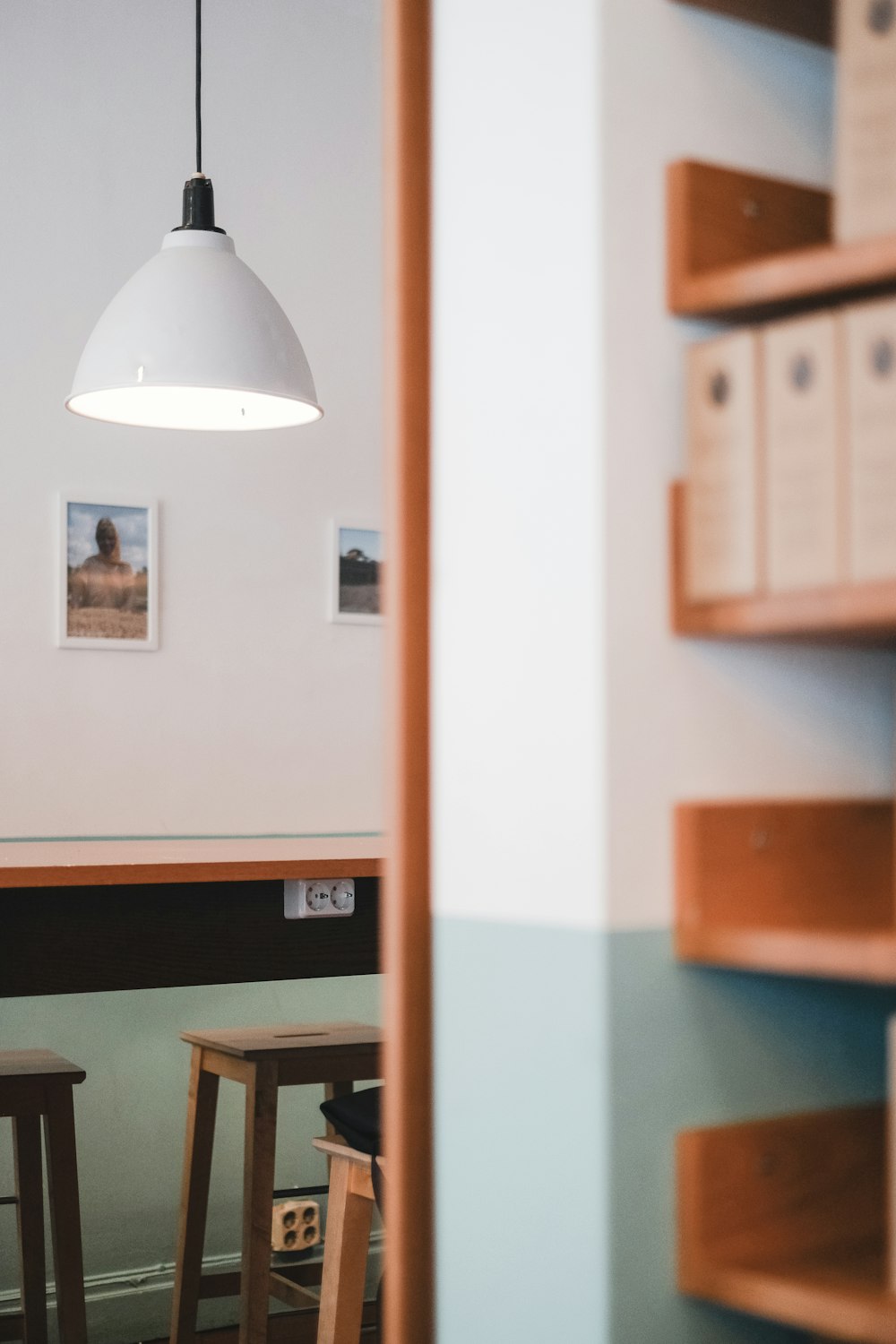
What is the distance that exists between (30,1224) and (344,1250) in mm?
704

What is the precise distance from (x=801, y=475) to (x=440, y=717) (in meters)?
0.39

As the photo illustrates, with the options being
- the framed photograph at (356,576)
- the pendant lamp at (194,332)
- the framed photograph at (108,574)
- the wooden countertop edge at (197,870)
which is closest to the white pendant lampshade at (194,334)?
the pendant lamp at (194,332)

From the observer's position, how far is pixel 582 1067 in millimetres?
1233

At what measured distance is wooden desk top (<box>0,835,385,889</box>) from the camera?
8.70 ft

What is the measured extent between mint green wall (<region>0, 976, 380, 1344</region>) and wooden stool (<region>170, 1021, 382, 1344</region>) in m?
0.46

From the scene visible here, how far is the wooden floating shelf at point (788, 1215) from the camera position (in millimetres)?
1164

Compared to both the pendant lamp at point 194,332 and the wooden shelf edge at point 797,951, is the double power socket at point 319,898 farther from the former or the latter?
the wooden shelf edge at point 797,951

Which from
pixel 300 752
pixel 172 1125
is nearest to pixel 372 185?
pixel 300 752

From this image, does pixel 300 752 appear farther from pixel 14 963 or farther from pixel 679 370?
pixel 679 370

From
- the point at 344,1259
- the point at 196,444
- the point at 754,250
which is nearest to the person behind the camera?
the point at 754,250

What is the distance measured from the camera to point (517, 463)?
132 centimetres

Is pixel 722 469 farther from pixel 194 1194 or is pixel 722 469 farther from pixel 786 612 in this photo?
pixel 194 1194

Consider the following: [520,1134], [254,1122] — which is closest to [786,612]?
[520,1134]

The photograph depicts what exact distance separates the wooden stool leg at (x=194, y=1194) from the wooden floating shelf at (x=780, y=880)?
75.4 inches
